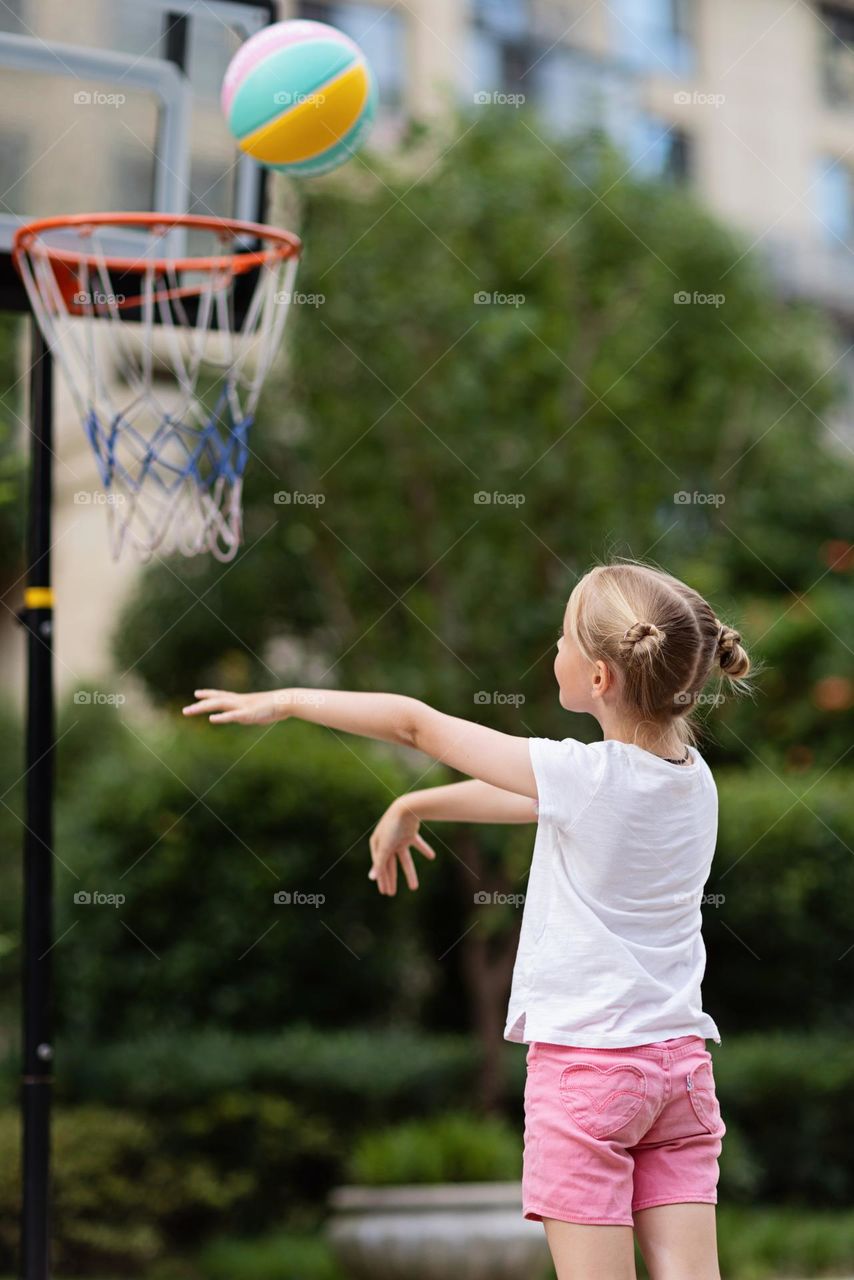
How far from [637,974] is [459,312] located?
5.78 m

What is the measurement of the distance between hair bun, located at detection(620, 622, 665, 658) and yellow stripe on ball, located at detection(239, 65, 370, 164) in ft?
7.51

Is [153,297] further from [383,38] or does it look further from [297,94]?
[383,38]

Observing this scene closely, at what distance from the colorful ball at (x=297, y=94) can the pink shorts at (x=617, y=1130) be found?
267cm

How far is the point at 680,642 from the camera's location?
81.1 inches

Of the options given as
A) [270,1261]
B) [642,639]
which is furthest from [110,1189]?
[642,639]

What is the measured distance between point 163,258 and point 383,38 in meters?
10.3

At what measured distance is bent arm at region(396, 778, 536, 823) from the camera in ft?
7.27

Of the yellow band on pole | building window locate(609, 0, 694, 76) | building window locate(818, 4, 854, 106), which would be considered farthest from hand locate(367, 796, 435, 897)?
building window locate(818, 4, 854, 106)

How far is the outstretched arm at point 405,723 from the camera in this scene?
6.49 ft

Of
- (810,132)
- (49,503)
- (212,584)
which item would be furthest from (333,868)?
(810,132)

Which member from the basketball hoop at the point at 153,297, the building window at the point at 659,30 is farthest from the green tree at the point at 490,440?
the building window at the point at 659,30

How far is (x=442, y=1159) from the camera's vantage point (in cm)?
604

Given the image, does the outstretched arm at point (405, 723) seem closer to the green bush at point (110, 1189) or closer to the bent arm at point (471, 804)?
the bent arm at point (471, 804)

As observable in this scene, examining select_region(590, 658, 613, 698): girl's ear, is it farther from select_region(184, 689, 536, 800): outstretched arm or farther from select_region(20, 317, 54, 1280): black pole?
select_region(20, 317, 54, 1280): black pole
